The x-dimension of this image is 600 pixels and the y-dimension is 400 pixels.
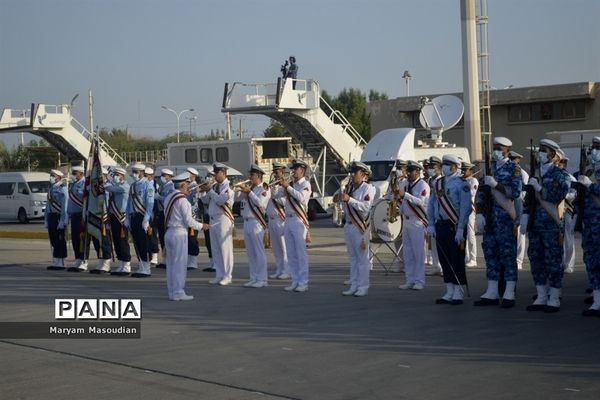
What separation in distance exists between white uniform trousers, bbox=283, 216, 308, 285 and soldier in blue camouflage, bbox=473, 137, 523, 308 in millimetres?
3187

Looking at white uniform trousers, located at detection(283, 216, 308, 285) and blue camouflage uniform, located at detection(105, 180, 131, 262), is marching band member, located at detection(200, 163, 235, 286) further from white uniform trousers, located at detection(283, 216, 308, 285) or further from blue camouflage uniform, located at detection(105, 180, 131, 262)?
blue camouflage uniform, located at detection(105, 180, 131, 262)

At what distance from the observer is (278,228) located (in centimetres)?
1673

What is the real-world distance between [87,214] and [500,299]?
30.0ft

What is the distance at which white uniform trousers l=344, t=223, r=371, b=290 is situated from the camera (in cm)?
1413

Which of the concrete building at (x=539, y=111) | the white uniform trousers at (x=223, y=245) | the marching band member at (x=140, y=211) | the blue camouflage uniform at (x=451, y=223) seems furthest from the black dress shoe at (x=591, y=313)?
the concrete building at (x=539, y=111)

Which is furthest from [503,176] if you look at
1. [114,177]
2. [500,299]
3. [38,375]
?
[114,177]

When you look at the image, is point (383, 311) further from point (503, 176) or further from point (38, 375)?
point (38, 375)

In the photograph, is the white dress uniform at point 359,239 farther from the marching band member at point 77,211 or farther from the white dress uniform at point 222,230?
the marching band member at point 77,211

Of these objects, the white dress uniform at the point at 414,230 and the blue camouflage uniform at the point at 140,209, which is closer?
the white dress uniform at the point at 414,230

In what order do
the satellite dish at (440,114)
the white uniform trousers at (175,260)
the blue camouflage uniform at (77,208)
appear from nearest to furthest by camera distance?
the white uniform trousers at (175,260), the blue camouflage uniform at (77,208), the satellite dish at (440,114)

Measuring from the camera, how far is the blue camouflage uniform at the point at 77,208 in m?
19.2

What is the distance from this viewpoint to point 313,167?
118 ft

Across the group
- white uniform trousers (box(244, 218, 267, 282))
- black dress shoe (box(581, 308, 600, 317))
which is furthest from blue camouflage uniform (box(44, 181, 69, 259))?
black dress shoe (box(581, 308, 600, 317))

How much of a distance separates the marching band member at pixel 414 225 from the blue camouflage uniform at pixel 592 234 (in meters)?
3.20
